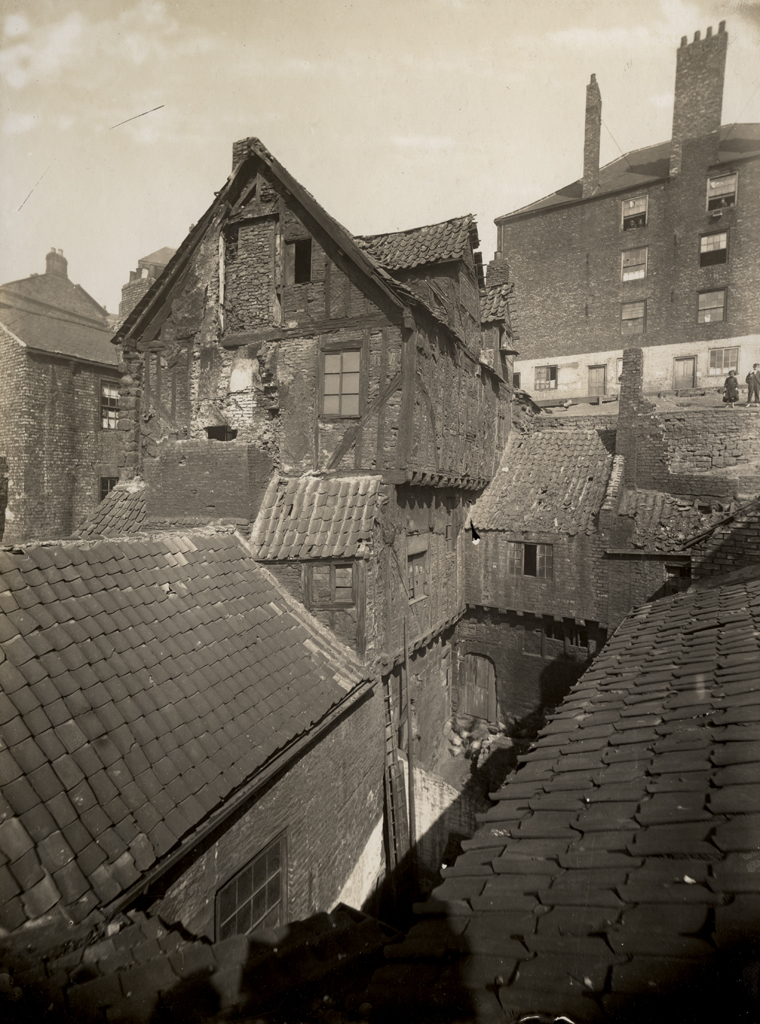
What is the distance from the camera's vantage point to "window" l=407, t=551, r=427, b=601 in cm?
1247

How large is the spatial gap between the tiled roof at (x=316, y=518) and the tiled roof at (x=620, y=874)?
5812mm

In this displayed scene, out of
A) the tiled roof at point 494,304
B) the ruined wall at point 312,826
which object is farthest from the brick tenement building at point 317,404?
the tiled roof at point 494,304

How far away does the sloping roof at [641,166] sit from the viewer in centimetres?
2369

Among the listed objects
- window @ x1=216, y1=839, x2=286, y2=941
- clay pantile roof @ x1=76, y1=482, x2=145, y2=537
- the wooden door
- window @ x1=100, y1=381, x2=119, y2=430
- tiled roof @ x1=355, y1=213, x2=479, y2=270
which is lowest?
the wooden door

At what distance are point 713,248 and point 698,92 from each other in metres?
6.73

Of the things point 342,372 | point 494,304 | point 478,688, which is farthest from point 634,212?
point 478,688

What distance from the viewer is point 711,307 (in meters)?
25.9

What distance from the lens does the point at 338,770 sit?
8.85m

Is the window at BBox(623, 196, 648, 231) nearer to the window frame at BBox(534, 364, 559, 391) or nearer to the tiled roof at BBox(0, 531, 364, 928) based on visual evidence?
the window frame at BBox(534, 364, 559, 391)

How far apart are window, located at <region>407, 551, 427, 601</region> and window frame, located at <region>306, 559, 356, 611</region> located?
2.51 meters

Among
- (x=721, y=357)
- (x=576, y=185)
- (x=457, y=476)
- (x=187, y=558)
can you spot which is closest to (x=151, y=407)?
(x=187, y=558)

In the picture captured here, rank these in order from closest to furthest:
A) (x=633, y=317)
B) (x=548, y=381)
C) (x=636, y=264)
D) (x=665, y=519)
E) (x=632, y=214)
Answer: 1. (x=665, y=519)
2. (x=632, y=214)
3. (x=636, y=264)
4. (x=633, y=317)
5. (x=548, y=381)

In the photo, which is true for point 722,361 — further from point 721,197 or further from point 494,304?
point 494,304

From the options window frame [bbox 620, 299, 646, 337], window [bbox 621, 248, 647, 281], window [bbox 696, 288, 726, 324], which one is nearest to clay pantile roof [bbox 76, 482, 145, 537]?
window frame [bbox 620, 299, 646, 337]
